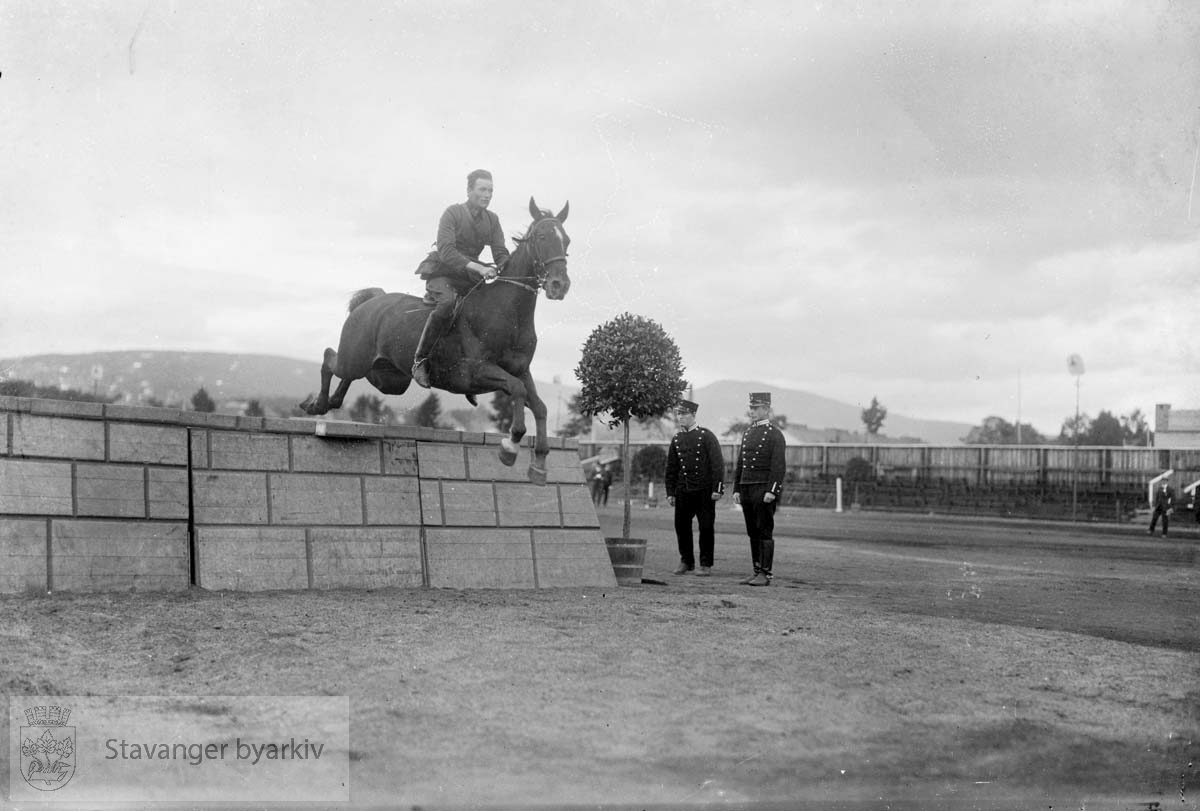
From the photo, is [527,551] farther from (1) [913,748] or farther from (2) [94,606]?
(1) [913,748]

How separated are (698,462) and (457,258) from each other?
194 inches

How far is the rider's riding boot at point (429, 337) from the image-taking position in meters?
8.56

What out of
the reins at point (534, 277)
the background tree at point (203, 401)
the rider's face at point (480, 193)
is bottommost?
the background tree at point (203, 401)

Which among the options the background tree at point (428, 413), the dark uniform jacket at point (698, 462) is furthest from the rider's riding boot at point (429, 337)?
the dark uniform jacket at point (698, 462)

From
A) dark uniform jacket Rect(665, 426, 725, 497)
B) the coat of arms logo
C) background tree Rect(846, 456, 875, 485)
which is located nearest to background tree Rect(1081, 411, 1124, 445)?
background tree Rect(846, 456, 875, 485)

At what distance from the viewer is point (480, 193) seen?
348 inches

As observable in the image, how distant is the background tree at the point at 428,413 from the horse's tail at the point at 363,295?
1.39m

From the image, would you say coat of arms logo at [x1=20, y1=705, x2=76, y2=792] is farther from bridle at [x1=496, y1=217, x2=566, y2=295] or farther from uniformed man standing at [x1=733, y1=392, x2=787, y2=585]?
uniformed man standing at [x1=733, y1=392, x2=787, y2=585]

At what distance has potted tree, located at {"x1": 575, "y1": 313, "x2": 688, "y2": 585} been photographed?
39.3 feet

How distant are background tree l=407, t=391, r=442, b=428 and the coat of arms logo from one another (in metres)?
6.47

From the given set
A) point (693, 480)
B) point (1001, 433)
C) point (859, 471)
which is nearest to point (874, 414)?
point (1001, 433)

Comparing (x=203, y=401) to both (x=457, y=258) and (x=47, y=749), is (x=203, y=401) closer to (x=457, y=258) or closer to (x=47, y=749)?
(x=457, y=258)

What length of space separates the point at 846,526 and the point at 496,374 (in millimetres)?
20658

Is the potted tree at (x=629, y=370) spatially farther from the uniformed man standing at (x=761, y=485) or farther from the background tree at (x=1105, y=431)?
the background tree at (x=1105, y=431)
